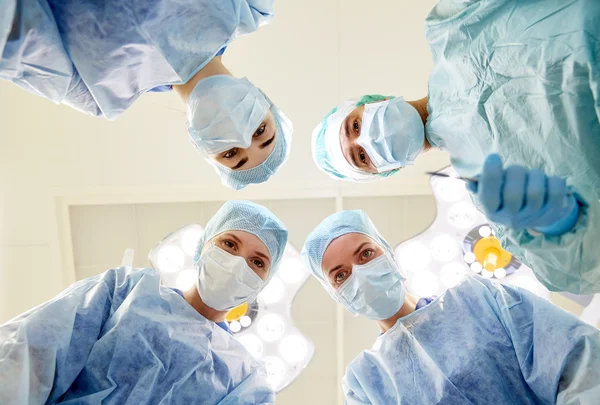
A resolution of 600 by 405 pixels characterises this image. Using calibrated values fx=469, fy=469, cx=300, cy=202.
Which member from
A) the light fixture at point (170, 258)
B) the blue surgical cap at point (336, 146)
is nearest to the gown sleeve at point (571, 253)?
the blue surgical cap at point (336, 146)

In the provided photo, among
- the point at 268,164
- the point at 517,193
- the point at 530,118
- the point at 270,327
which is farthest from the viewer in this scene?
the point at 270,327

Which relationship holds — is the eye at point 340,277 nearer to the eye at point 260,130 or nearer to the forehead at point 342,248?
Answer: the forehead at point 342,248

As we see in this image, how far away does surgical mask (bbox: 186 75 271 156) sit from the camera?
1771mm

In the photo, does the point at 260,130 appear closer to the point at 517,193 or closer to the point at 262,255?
the point at 262,255

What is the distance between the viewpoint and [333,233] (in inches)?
89.8

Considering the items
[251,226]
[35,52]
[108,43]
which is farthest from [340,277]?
[35,52]

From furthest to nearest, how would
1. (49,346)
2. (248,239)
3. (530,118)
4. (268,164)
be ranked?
(248,239) < (268,164) < (49,346) < (530,118)

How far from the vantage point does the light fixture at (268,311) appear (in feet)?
8.73

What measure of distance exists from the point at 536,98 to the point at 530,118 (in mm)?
61

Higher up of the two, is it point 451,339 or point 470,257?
point 451,339

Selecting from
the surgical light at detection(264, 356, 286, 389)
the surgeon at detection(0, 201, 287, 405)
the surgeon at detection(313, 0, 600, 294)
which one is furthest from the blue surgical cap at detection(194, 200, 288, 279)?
the surgeon at detection(313, 0, 600, 294)

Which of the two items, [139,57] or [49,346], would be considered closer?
[139,57]

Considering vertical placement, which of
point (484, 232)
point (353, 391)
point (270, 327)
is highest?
point (484, 232)

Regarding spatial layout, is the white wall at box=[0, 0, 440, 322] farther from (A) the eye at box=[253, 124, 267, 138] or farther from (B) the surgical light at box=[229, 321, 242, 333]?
(B) the surgical light at box=[229, 321, 242, 333]
